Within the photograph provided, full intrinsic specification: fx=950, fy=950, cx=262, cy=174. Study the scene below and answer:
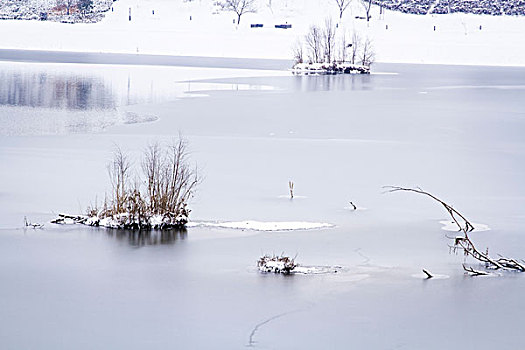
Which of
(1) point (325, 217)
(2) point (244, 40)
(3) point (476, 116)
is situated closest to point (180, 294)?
(1) point (325, 217)

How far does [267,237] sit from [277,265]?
142 centimetres

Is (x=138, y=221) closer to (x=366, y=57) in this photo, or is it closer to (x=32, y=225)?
(x=32, y=225)

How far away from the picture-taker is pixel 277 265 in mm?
8258

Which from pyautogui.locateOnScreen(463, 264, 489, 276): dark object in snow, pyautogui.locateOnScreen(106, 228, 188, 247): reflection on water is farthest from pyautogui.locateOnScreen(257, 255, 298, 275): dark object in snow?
pyautogui.locateOnScreen(463, 264, 489, 276): dark object in snow

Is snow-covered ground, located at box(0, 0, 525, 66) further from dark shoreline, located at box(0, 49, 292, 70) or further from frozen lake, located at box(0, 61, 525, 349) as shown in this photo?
frozen lake, located at box(0, 61, 525, 349)

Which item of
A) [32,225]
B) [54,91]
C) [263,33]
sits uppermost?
[263,33]

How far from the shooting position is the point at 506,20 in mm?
73250

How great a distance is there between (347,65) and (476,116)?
764 inches

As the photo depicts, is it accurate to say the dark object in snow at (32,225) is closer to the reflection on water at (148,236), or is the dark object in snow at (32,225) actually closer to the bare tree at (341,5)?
the reflection on water at (148,236)

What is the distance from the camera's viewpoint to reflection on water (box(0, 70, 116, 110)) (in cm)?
2316

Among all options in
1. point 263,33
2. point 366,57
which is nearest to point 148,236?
point 366,57

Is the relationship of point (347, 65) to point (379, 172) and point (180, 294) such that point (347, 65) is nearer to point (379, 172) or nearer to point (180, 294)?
point (379, 172)

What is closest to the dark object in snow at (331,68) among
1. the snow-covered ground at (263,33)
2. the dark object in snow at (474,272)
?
the snow-covered ground at (263,33)

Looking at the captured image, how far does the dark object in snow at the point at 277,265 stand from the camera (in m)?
8.23
